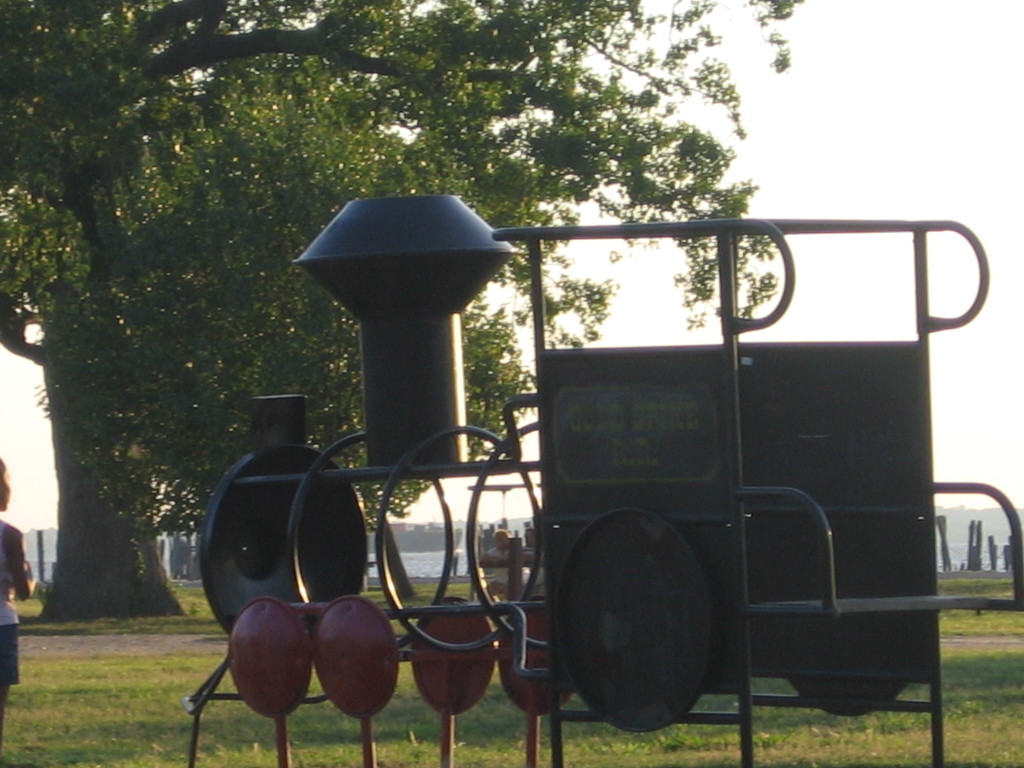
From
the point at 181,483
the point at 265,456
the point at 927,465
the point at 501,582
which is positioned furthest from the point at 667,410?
the point at 181,483

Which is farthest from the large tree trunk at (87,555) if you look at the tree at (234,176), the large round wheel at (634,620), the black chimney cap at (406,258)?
the large round wheel at (634,620)

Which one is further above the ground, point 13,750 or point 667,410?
point 667,410

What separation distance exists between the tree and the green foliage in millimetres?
37

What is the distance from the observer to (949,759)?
33.1 feet

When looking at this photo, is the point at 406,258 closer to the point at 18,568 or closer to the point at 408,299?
the point at 408,299

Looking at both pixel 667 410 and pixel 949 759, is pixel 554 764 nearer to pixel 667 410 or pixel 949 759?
pixel 667 410

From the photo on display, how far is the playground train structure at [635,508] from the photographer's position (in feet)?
22.4

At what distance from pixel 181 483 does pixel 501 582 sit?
5660 millimetres

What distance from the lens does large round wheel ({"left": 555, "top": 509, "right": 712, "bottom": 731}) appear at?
6.82 metres

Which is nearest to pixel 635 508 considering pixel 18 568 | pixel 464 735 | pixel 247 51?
pixel 18 568

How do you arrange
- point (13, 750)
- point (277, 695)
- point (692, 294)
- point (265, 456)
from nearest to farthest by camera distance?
point (277, 695) → point (265, 456) → point (13, 750) → point (692, 294)

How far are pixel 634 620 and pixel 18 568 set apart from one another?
13.1 ft

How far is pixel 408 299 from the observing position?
8.84 metres

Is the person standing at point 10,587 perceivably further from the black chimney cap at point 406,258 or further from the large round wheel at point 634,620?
the large round wheel at point 634,620
